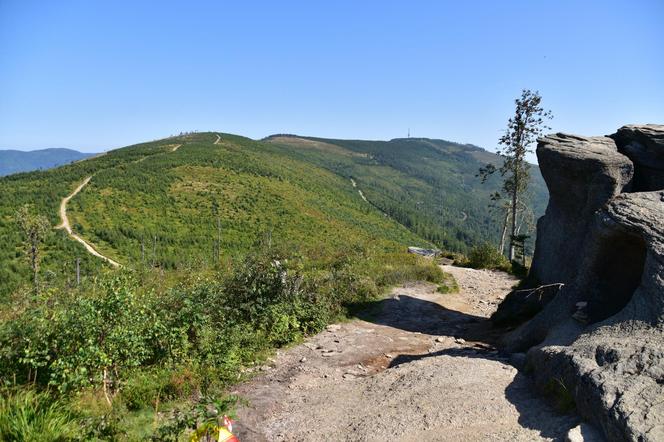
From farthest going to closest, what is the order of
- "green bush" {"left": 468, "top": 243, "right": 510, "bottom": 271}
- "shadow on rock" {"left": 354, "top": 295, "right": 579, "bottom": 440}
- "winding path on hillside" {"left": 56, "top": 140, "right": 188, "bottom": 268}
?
"winding path on hillside" {"left": 56, "top": 140, "right": 188, "bottom": 268}
"green bush" {"left": 468, "top": 243, "right": 510, "bottom": 271}
"shadow on rock" {"left": 354, "top": 295, "right": 579, "bottom": 440}

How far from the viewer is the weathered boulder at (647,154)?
11.4 m

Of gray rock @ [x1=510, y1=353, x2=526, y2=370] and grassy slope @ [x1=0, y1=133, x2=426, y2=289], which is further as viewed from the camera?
grassy slope @ [x1=0, y1=133, x2=426, y2=289]

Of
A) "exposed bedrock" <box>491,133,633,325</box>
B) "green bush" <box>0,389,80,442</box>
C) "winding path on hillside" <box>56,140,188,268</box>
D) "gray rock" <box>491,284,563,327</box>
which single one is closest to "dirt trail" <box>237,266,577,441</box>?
"gray rock" <box>491,284,563,327</box>

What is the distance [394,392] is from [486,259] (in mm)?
19591

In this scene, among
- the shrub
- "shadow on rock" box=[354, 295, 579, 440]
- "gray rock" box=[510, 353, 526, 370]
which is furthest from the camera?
the shrub

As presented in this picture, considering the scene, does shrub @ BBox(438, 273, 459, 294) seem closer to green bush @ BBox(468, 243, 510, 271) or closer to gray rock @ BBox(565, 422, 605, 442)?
green bush @ BBox(468, 243, 510, 271)

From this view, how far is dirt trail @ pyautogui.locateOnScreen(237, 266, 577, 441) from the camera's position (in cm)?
724

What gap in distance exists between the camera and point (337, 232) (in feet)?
233

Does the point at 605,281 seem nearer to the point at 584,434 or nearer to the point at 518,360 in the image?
the point at 518,360

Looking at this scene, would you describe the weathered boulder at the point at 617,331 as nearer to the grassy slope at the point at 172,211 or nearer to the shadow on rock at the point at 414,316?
the shadow on rock at the point at 414,316

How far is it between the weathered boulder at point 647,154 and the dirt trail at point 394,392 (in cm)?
599

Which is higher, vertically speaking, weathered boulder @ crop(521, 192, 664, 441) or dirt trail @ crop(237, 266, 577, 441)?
weathered boulder @ crop(521, 192, 664, 441)

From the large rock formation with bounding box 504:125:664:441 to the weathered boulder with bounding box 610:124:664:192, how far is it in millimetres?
23

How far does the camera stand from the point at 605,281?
33.8 ft
